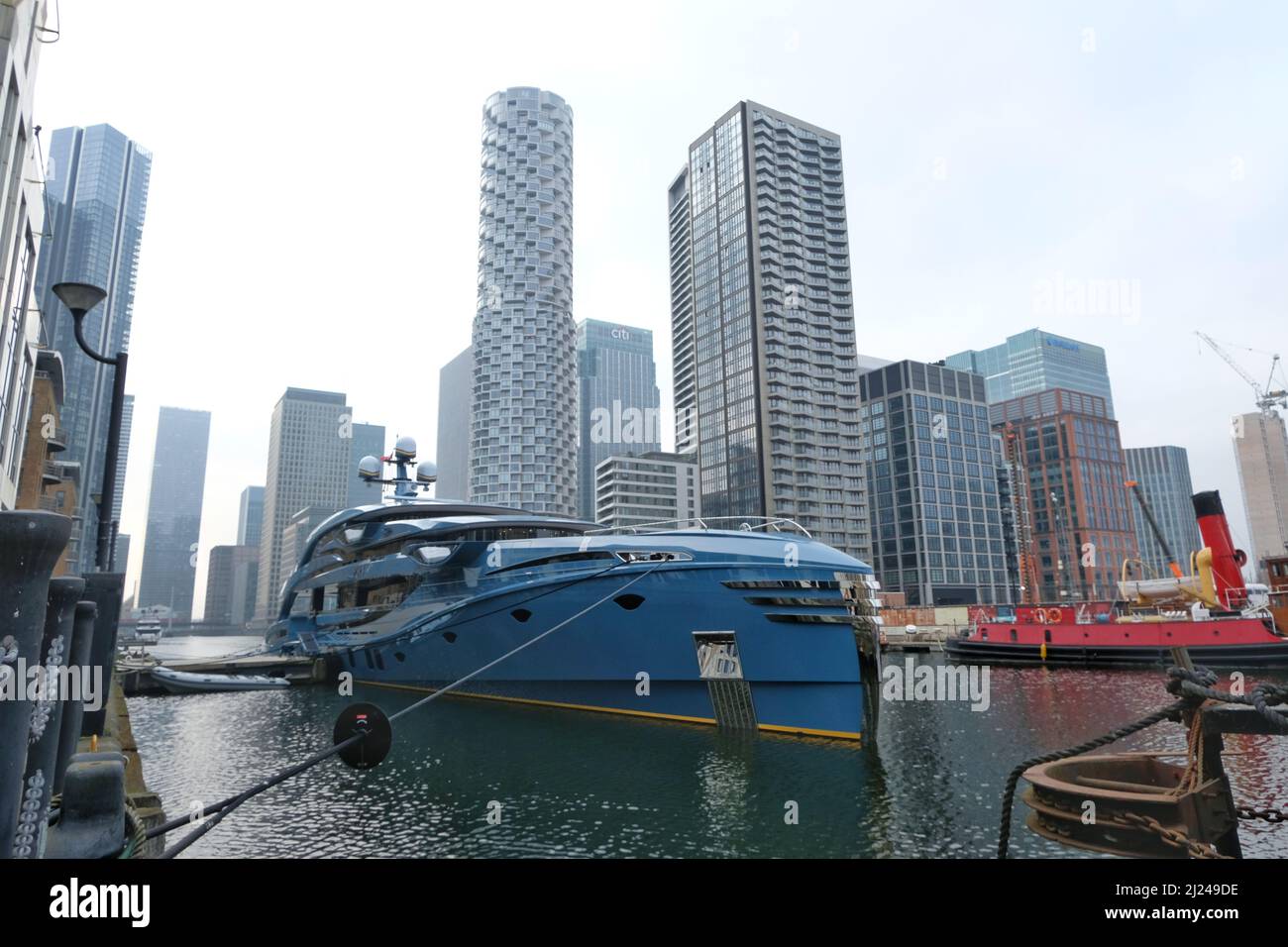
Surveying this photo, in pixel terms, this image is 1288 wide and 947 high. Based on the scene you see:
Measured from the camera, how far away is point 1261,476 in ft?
554

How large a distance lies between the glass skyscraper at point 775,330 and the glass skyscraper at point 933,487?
16.9m

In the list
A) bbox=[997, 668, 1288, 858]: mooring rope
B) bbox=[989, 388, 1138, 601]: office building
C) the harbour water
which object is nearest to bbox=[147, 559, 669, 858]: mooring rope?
the harbour water

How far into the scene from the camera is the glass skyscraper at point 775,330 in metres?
116

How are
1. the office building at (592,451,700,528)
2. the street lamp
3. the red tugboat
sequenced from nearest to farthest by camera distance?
the street lamp < the red tugboat < the office building at (592,451,700,528)

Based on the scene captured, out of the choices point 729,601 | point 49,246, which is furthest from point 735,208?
point 49,246

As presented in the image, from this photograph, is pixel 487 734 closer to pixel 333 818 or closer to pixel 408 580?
pixel 333 818

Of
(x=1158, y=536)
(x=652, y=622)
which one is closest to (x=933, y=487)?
(x=1158, y=536)

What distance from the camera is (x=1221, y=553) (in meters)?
40.8

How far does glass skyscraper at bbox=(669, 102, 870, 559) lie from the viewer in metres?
116

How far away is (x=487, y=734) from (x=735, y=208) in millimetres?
121117

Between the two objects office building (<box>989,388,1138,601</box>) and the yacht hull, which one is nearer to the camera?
the yacht hull

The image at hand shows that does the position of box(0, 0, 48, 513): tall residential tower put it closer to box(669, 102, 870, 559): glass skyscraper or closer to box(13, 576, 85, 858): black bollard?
box(13, 576, 85, 858): black bollard

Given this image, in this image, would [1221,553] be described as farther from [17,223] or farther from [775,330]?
[775,330]

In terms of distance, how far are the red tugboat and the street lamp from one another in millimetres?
45087
